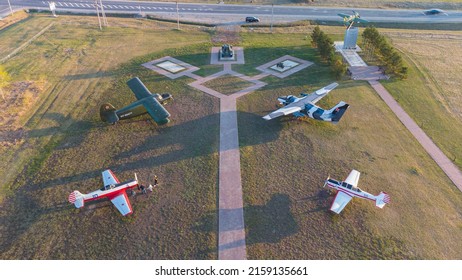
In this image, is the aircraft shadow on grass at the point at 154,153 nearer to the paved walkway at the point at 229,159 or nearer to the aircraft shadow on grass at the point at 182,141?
the aircraft shadow on grass at the point at 182,141

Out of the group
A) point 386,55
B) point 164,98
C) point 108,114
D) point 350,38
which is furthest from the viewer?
point 350,38

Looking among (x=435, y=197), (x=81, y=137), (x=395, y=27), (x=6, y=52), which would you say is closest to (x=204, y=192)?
(x=81, y=137)

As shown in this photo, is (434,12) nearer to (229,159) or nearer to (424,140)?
(424,140)

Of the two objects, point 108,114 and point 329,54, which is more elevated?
point 329,54

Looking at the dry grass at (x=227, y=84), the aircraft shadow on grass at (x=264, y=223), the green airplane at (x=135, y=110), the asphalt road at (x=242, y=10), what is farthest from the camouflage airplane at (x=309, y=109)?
the asphalt road at (x=242, y=10)

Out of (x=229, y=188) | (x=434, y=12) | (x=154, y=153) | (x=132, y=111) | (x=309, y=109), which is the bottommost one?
(x=229, y=188)

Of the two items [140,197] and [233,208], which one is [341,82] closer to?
[233,208]

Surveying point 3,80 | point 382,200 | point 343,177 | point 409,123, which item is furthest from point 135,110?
point 409,123

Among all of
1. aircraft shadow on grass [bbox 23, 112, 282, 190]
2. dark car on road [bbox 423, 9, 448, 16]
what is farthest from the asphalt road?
aircraft shadow on grass [bbox 23, 112, 282, 190]

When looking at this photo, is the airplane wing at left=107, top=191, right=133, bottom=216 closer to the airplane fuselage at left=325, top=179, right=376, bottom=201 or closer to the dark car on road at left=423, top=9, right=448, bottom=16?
the airplane fuselage at left=325, top=179, right=376, bottom=201
